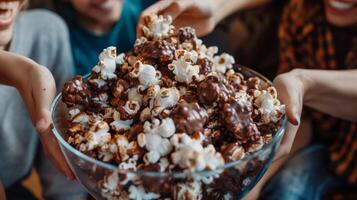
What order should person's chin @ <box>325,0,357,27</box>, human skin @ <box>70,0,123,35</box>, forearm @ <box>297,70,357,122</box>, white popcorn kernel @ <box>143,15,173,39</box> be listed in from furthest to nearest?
1. human skin @ <box>70,0,123,35</box>
2. person's chin @ <box>325,0,357,27</box>
3. forearm @ <box>297,70,357,122</box>
4. white popcorn kernel @ <box>143,15,173,39</box>

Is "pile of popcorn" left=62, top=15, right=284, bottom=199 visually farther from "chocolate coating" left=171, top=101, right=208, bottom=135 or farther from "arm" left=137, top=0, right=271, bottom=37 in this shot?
"arm" left=137, top=0, right=271, bottom=37

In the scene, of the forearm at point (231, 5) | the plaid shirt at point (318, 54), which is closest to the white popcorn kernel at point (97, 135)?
the forearm at point (231, 5)

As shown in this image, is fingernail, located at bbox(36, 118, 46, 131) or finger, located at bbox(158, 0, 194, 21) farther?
finger, located at bbox(158, 0, 194, 21)

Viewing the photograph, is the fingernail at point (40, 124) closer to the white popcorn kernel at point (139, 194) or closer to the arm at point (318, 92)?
the white popcorn kernel at point (139, 194)

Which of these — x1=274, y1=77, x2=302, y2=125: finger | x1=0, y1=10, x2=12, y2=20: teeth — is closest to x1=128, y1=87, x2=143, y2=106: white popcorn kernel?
x1=274, y1=77, x2=302, y2=125: finger

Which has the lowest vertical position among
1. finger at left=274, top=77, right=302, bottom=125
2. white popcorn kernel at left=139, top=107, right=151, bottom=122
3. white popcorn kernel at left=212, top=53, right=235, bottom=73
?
finger at left=274, top=77, right=302, bottom=125

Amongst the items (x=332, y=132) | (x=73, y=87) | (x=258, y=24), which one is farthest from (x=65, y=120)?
(x=258, y=24)
